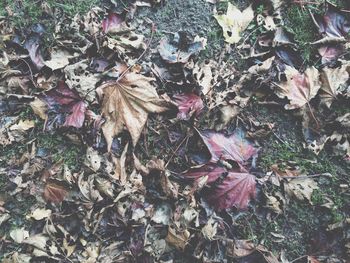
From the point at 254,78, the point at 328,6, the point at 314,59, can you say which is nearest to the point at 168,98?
the point at 254,78

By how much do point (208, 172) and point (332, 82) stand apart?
0.99 metres

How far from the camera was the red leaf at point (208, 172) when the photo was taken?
2.58 m

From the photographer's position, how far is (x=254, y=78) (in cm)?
278

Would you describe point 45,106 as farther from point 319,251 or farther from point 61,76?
point 319,251

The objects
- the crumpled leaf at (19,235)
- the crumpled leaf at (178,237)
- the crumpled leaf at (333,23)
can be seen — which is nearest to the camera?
the crumpled leaf at (178,237)

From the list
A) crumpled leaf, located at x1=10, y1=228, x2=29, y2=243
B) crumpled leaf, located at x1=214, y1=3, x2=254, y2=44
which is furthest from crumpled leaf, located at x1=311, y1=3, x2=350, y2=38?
crumpled leaf, located at x1=10, y1=228, x2=29, y2=243

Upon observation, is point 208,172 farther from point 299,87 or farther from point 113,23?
point 113,23

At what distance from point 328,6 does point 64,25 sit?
1810mm

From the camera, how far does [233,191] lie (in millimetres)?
2570

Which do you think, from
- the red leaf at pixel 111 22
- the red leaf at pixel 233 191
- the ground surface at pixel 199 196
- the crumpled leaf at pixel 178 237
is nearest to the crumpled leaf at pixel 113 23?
the red leaf at pixel 111 22

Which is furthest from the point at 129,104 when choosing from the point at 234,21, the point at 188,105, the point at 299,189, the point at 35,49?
the point at 299,189

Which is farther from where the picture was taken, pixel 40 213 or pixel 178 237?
pixel 40 213

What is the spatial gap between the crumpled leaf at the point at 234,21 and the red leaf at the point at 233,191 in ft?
3.10

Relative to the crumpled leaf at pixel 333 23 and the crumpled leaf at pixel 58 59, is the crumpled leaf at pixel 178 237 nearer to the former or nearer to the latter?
the crumpled leaf at pixel 58 59
